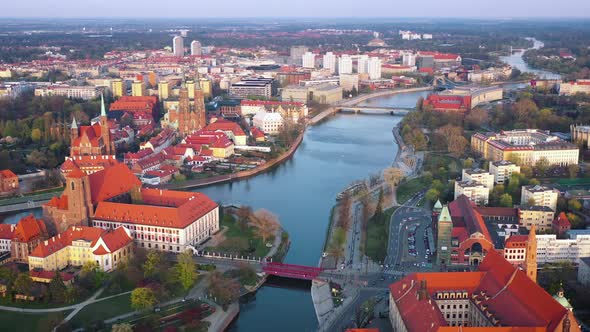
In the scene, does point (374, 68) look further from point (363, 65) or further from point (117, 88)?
point (117, 88)

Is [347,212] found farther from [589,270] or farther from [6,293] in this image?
[6,293]

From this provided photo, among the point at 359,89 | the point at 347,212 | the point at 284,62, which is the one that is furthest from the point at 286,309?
the point at 284,62

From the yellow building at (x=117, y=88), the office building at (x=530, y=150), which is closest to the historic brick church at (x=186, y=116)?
the yellow building at (x=117, y=88)

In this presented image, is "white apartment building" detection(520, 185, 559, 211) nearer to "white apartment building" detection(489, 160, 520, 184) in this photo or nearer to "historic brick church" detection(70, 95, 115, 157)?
"white apartment building" detection(489, 160, 520, 184)

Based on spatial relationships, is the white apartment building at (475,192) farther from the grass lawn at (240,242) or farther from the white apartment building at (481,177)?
the grass lawn at (240,242)

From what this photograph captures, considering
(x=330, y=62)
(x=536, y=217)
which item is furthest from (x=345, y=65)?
(x=536, y=217)

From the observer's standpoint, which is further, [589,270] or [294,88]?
[294,88]
